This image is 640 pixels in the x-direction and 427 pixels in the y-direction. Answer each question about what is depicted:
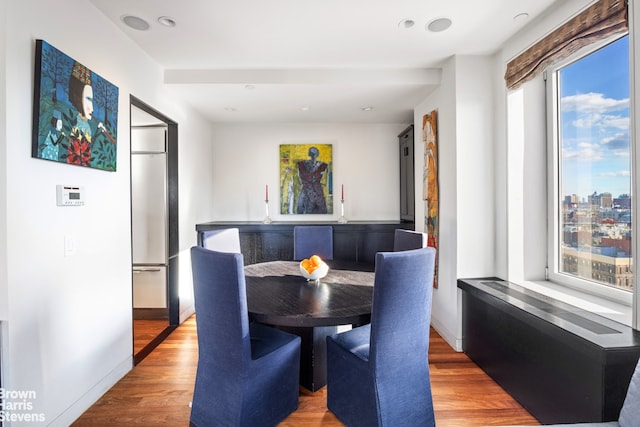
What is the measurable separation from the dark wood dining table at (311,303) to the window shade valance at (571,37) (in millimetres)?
1791

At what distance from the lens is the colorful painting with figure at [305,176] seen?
4117mm

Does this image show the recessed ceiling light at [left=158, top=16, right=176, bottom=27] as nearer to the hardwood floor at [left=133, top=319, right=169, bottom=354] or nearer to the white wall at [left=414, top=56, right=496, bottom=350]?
the white wall at [left=414, top=56, right=496, bottom=350]

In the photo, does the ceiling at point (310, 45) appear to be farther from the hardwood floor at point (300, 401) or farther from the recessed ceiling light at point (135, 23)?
the hardwood floor at point (300, 401)

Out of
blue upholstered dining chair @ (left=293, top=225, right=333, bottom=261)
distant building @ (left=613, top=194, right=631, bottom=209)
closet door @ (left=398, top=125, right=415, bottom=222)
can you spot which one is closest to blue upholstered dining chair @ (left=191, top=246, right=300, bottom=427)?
blue upholstered dining chair @ (left=293, top=225, right=333, bottom=261)

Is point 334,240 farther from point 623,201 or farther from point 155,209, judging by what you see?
point 623,201

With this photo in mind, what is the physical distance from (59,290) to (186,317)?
1.78 meters

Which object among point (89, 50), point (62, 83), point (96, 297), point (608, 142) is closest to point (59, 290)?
point (96, 297)

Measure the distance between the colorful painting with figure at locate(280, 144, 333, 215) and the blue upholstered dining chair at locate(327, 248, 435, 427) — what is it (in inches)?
105

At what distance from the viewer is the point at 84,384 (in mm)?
1812

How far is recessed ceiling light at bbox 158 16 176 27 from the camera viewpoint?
200 centimetres

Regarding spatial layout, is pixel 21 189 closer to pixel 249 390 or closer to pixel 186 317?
pixel 249 390

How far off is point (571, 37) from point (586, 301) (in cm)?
156

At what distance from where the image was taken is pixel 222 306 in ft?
4.70

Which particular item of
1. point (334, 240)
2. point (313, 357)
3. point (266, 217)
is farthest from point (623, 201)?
point (266, 217)
